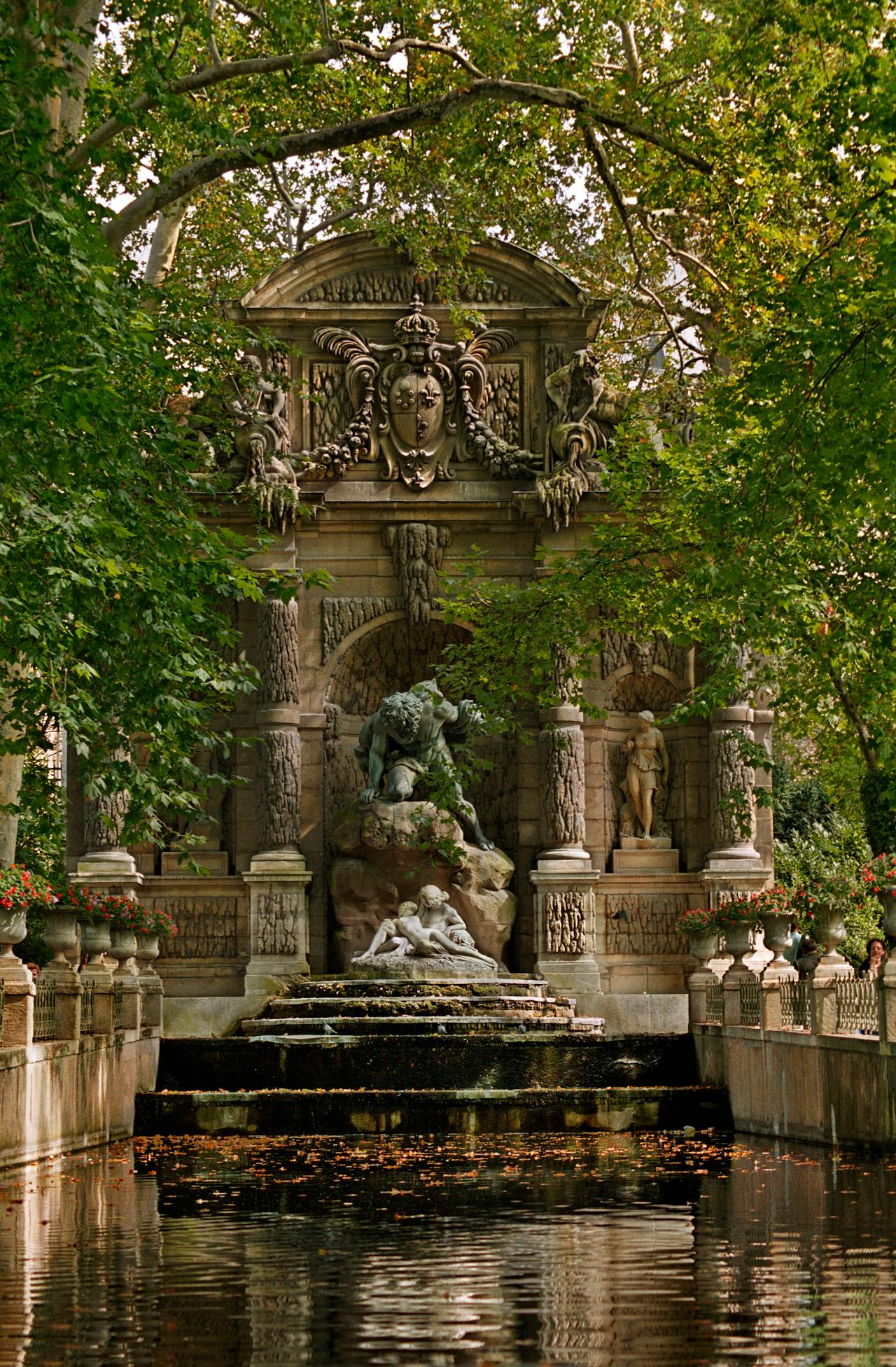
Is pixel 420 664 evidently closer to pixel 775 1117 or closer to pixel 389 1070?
pixel 389 1070

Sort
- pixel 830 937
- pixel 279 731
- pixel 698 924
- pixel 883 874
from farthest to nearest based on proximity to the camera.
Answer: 1. pixel 279 731
2. pixel 698 924
3. pixel 830 937
4. pixel 883 874

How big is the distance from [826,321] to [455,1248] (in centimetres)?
868

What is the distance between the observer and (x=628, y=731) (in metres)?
26.3

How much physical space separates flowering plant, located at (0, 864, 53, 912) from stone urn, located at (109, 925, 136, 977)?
4993 millimetres

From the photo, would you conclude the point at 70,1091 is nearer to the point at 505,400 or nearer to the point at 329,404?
the point at 329,404

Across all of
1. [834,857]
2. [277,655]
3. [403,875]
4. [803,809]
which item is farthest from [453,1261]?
[803,809]

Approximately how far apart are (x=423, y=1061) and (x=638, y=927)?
6427 mm

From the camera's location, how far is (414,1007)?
21.3 m

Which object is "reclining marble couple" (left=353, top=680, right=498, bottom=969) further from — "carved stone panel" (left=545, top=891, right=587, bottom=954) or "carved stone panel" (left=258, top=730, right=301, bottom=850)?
"carved stone panel" (left=545, top=891, right=587, bottom=954)

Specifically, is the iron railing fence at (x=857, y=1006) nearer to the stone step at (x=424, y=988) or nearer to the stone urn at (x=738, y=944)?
the stone urn at (x=738, y=944)

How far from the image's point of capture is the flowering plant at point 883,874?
1530 cm

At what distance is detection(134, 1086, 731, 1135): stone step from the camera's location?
1866cm

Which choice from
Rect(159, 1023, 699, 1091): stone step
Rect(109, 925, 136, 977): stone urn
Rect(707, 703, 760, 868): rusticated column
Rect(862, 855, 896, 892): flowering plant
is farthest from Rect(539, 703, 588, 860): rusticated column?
Rect(862, 855, 896, 892): flowering plant

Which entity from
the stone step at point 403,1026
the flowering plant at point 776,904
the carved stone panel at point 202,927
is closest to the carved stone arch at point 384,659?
the carved stone panel at point 202,927
